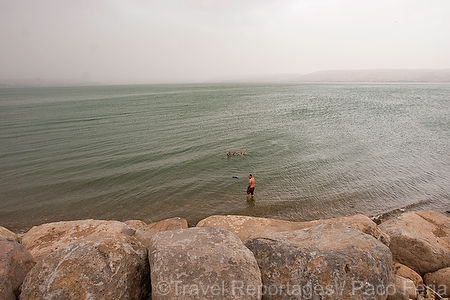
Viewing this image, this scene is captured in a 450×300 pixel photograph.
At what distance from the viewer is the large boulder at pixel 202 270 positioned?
4.26m

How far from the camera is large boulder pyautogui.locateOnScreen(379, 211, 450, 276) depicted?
7.29 meters

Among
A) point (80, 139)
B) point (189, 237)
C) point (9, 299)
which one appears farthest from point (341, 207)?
point (80, 139)

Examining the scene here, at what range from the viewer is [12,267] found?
16.1 feet

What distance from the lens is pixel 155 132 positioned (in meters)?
29.4

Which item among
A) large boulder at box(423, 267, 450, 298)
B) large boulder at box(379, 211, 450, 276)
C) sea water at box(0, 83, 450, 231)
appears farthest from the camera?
sea water at box(0, 83, 450, 231)

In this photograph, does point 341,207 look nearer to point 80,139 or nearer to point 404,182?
point 404,182

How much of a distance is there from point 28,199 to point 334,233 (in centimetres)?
1779

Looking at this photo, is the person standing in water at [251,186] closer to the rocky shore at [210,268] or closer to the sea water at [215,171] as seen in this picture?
the sea water at [215,171]

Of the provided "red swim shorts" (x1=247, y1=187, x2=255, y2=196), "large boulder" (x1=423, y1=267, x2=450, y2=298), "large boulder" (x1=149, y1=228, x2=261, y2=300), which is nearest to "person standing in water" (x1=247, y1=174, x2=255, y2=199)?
"red swim shorts" (x1=247, y1=187, x2=255, y2=196)

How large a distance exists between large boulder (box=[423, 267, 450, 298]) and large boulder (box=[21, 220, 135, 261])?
9.83 m

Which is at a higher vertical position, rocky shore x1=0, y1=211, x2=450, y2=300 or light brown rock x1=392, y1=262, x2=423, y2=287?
rocky shore x1=0, y1=211, x2=450, y2=300

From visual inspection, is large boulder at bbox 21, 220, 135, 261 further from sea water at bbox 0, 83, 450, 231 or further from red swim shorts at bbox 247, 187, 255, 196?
red swim shorts at bbox 247, 187, 255, 196

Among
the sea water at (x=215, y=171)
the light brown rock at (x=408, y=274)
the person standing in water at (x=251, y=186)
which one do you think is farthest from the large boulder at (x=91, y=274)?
the person standing in water at (x=251, y=186)

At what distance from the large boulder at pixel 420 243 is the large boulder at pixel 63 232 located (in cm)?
955
